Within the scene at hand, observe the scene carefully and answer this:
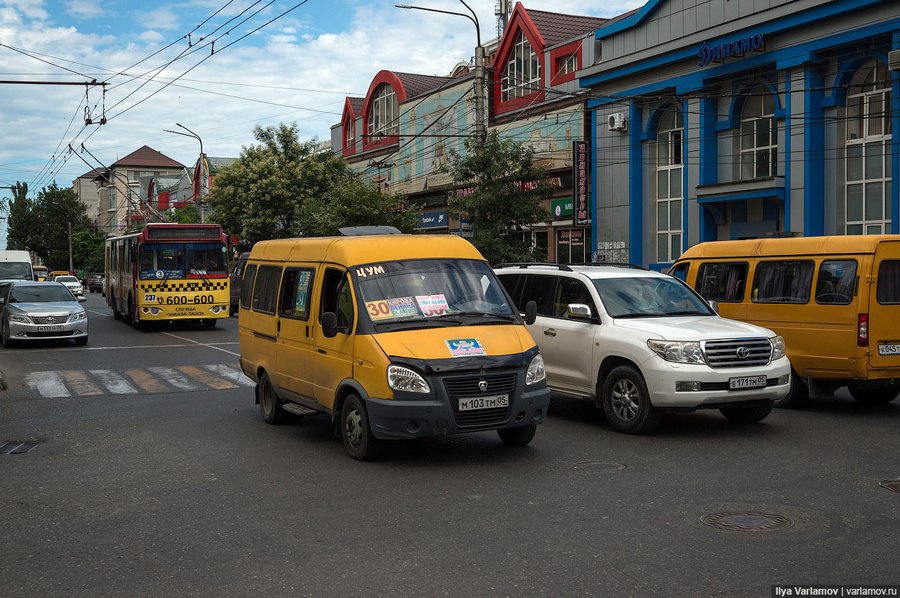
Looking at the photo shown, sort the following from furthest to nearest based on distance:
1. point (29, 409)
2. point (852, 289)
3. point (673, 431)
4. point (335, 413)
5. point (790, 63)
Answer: point (790, 63)
point (29, 409)
point (852, 289)
point (673, 431)
point (335, 413)

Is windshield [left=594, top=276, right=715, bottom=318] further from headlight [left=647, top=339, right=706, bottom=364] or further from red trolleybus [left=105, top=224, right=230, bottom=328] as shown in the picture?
red trolleybus [left=105, top=224, right=230, bottom=328]

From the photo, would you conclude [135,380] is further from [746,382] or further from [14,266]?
[14,266]

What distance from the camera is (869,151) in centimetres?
2516

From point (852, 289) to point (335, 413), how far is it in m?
6.40

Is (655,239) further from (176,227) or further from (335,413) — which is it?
(335,413)

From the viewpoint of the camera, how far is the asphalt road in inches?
223

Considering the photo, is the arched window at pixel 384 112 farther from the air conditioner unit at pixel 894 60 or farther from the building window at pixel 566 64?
the air conditioner unit at pixel 894 60

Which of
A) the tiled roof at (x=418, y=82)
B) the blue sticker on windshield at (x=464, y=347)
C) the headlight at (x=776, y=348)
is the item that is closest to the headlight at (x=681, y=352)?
the headlight at (x=776, y=348)

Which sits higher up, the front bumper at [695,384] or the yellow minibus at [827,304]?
the yellow minibus at [827,304]

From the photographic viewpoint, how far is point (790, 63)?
86.6ft

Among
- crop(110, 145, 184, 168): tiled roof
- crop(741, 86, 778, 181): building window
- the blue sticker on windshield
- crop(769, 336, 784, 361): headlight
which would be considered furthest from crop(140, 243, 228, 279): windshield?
crop(110, 145, 184, 168): tiled roof

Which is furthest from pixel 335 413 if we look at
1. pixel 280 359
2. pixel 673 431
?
pixel 673 431

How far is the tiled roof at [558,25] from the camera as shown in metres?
38.4

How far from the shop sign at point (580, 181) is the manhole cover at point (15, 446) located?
2466 centimetres
